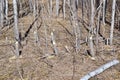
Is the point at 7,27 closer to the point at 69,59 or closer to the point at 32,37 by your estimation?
the point at 32,37

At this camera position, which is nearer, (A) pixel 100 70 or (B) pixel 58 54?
(A) pixel 100 70

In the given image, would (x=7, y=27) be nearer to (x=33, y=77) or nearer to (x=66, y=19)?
(x=66, y=19)

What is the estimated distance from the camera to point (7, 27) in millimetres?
16625

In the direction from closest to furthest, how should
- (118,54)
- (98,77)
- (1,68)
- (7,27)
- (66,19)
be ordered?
(98,77)
(1,68)
(118,54)
(7,27)
(66,19)

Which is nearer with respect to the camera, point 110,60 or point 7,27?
point 110,60

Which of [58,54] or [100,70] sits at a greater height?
[58,54]

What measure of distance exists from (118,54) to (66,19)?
7390 millimetres

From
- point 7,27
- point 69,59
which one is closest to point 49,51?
point 69,59

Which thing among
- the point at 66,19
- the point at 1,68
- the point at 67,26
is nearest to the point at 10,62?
the point at 1,68

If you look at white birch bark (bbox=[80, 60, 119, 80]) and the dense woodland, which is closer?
white birch bark (bbox=[80, 60, 119, 80])

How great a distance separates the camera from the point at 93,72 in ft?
34.2

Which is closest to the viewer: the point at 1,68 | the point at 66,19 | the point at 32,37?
the point at 1,68

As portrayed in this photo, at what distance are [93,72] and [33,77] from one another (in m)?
2.30

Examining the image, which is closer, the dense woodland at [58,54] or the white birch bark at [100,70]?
the white birch bark at [100,70]
